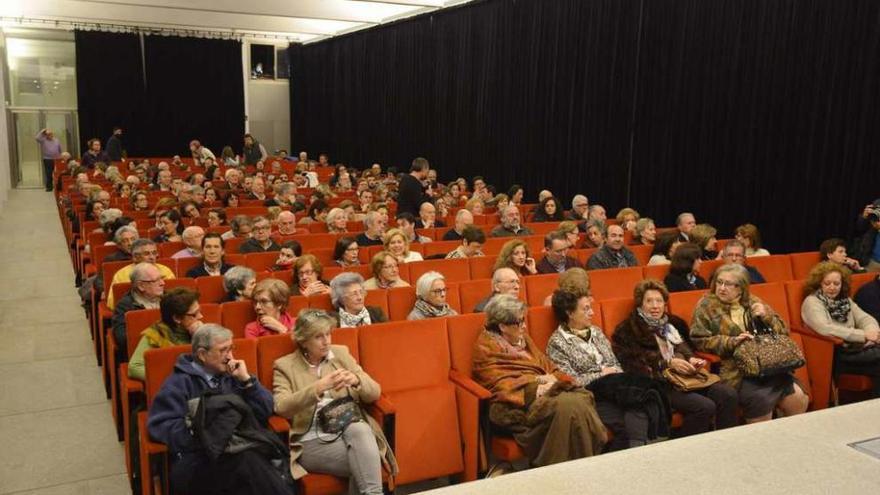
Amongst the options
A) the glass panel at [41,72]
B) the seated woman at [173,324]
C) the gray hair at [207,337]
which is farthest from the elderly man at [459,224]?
the glass panel at [41,72]

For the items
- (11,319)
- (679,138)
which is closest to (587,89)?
(679,138)

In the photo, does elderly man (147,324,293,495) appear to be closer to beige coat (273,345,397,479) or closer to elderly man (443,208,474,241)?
beige coat (273,345,397,479)

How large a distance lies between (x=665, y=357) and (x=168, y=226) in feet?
14.9

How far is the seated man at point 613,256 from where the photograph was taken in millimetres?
6035

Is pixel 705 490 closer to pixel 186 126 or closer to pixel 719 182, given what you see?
pixel 719 182

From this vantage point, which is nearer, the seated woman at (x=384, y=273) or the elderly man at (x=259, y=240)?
the seated woman at (x=384, y=273)

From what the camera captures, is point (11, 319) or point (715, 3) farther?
point (715, 3)

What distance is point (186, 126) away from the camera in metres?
19.6

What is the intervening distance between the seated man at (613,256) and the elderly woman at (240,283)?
2771mm

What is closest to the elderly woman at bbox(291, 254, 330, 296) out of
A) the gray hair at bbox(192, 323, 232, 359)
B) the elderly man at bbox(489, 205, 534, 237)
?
the gray hair at bbox(192, 323, 232, 359)

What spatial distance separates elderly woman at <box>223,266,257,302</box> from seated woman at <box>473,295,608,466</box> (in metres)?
1.56

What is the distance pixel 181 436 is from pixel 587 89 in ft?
28.3

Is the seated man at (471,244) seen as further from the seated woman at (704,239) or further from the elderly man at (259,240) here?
the seated woman at (704,239)

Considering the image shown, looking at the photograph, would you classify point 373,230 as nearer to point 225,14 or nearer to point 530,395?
point 530,395
